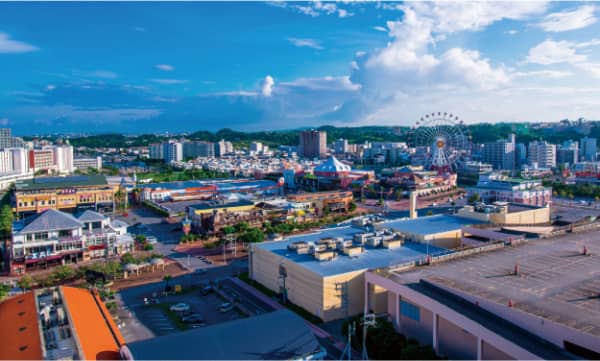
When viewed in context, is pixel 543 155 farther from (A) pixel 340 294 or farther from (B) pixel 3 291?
(B) pixel 3 291

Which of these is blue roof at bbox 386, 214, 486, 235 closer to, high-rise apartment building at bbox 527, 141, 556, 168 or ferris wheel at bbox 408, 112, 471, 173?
ferris wheel at bbox 408, 112, 471, 173

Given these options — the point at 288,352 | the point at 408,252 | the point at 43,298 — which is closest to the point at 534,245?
the point at 408,252

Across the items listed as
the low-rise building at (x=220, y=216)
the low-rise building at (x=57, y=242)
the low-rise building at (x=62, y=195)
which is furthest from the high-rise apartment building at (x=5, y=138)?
the low-rise building at (x=57, y=242)

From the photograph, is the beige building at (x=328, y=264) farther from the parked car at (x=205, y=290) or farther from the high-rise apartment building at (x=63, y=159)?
the high-rise apartment building at (x=63, y=159)

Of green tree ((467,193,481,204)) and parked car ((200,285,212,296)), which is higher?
green tree ((467,193,481,204))

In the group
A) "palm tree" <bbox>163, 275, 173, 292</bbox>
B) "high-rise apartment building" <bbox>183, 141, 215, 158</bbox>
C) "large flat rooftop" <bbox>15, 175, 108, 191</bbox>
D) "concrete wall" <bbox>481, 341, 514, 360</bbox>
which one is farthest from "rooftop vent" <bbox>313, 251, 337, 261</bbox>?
"high-rise apartment building" <bbox>183, 141, 215, 158</bbox>

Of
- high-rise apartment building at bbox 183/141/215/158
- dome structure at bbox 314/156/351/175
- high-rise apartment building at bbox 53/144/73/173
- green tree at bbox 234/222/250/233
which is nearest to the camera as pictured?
green tree at bbox 234/222/250/233

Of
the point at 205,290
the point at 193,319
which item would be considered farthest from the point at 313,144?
the point at 193,319

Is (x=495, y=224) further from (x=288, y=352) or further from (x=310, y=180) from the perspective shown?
(x=310, y=180)
